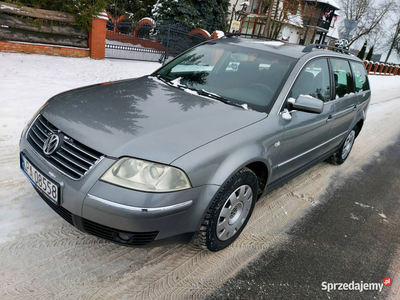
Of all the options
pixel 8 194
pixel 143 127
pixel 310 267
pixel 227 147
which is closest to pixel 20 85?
pixel 8 194

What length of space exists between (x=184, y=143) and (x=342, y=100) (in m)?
2.68

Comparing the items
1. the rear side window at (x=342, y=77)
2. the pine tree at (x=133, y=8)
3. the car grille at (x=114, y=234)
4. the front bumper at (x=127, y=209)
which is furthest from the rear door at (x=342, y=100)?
the pine tree at (x=133, y=8)

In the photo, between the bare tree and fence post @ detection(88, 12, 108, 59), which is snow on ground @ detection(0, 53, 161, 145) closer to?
fence post @ detection(88, 12, 108, 59)

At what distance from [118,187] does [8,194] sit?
5.17ft

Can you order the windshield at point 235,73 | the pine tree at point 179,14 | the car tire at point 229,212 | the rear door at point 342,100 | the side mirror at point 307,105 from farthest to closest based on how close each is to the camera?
1. the pine tree at point 179,14
2. the rear door at point 342,100
3. the windshield at point 235,73
4. the side mirror at point 307,105
5. the car tire at point 229,212

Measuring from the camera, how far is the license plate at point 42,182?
2.06 meters

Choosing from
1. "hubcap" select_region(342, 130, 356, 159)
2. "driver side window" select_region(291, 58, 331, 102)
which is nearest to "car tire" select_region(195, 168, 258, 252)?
"driver side window" select_region(291, 58, 331, 102)

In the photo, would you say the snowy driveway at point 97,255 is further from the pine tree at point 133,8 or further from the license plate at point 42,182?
the pine tree at point 133,8

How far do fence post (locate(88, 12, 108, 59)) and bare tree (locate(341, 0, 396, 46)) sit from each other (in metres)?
35.8

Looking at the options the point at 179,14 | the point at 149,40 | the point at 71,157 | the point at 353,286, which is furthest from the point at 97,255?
the point at 179,14

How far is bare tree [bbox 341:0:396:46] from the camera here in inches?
1492

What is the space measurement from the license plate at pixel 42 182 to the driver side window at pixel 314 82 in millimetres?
2151

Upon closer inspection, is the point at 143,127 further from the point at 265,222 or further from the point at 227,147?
the point at 265,222

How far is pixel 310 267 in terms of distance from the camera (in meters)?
2.66
